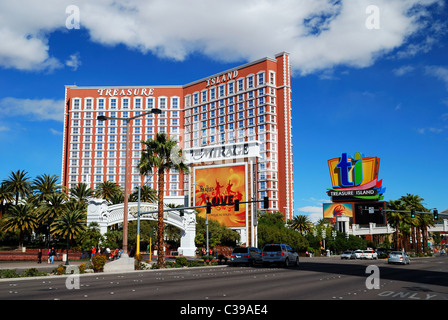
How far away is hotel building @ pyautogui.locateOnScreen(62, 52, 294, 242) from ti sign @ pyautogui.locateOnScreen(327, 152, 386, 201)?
80.2 feet

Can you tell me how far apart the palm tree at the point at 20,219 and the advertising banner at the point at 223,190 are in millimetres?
32149

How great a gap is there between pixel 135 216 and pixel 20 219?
1943 centimetres

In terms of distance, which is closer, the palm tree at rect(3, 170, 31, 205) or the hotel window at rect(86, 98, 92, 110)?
the palm tree at rect(3, 170, 31, 205)

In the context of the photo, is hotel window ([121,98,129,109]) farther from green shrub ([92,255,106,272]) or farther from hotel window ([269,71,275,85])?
green shrub ([92,255,106,272])

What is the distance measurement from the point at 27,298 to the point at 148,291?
172 inches

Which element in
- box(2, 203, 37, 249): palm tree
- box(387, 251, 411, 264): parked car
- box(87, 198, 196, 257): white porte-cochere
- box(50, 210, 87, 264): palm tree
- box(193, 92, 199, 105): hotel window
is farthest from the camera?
box(193, 92, 199, 105): hotel window

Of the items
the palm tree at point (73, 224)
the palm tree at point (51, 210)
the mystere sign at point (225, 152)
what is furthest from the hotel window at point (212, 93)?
the palm tree at point (73, 224)

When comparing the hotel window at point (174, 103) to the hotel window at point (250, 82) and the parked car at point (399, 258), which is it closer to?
the hotel window at point (250, 82)

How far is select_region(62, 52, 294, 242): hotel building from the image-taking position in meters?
125

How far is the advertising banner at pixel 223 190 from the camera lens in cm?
9012

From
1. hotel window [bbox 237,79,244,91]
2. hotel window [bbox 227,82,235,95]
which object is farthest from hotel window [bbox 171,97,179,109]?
hotel window [bbox 237,79,244,91]

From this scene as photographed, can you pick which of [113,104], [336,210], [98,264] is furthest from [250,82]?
[98,264]

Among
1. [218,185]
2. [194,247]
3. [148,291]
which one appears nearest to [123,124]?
[218,185]
